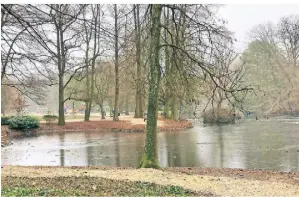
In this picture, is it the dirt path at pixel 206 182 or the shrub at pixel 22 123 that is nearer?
the dirt path at pixel 206 182

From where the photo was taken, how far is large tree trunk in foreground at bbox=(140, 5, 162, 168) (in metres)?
13.0

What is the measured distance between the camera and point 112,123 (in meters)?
34.6

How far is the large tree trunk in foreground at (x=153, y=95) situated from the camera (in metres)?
13.0

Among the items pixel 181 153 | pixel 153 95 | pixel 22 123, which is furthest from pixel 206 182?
pixel 22 123

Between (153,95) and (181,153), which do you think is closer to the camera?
(153,95)

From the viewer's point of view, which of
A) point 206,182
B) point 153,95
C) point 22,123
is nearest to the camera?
point 206,182

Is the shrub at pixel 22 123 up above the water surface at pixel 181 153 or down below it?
above

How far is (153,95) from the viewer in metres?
13.0

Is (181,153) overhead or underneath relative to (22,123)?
underneath

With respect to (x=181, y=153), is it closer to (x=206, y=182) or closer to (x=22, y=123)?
(x=206, y=182)

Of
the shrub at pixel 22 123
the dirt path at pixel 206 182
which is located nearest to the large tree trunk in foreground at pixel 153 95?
the dirt path at pixel 206 182

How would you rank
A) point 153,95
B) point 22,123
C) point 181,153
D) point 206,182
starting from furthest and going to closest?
1. point 22,123
2. point 181,153
3. point 153,95
4. point 206,182

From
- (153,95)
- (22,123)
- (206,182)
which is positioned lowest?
(206,182)

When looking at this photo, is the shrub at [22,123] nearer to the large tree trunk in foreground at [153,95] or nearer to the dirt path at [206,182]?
the dirt path at [206,182]
